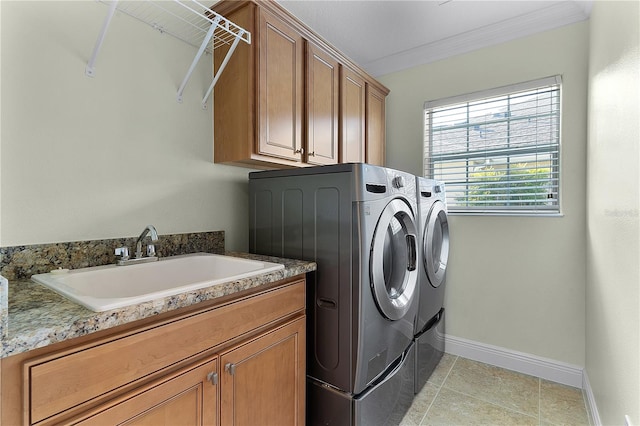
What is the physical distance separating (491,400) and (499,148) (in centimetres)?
184

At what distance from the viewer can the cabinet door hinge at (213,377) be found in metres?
1.02

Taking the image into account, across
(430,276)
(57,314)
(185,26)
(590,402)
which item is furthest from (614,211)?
(185,26)

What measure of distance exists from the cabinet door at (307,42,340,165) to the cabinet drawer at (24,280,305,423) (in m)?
1.18

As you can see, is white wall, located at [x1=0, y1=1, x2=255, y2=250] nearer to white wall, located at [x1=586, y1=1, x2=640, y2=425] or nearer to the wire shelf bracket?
the wire shelf bracket

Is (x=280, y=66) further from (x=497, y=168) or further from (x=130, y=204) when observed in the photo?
(x=497, y=168)

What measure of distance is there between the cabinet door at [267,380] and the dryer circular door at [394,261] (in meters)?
0.42

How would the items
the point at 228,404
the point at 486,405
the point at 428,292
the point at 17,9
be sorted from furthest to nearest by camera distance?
the point at 428,292
the point at 486,405
the point at 17,9
the point at 228,404

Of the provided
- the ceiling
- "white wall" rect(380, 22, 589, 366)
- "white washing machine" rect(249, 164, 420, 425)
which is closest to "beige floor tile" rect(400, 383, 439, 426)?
"white washing machine" rect(249, 164, 420, 425)

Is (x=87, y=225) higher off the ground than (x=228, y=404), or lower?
higher

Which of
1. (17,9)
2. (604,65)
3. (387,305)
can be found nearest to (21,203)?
(17,9)

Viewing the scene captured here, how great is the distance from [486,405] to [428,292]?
0.76 m

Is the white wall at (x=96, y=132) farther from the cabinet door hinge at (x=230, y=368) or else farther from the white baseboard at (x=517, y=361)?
the white baseboard at (x=517, y=361)

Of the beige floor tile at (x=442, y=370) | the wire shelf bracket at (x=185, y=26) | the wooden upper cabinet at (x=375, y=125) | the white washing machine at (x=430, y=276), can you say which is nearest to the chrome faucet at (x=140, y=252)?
the wire shelf bracket at (x=185, y=26)

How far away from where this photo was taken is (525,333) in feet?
7.79
